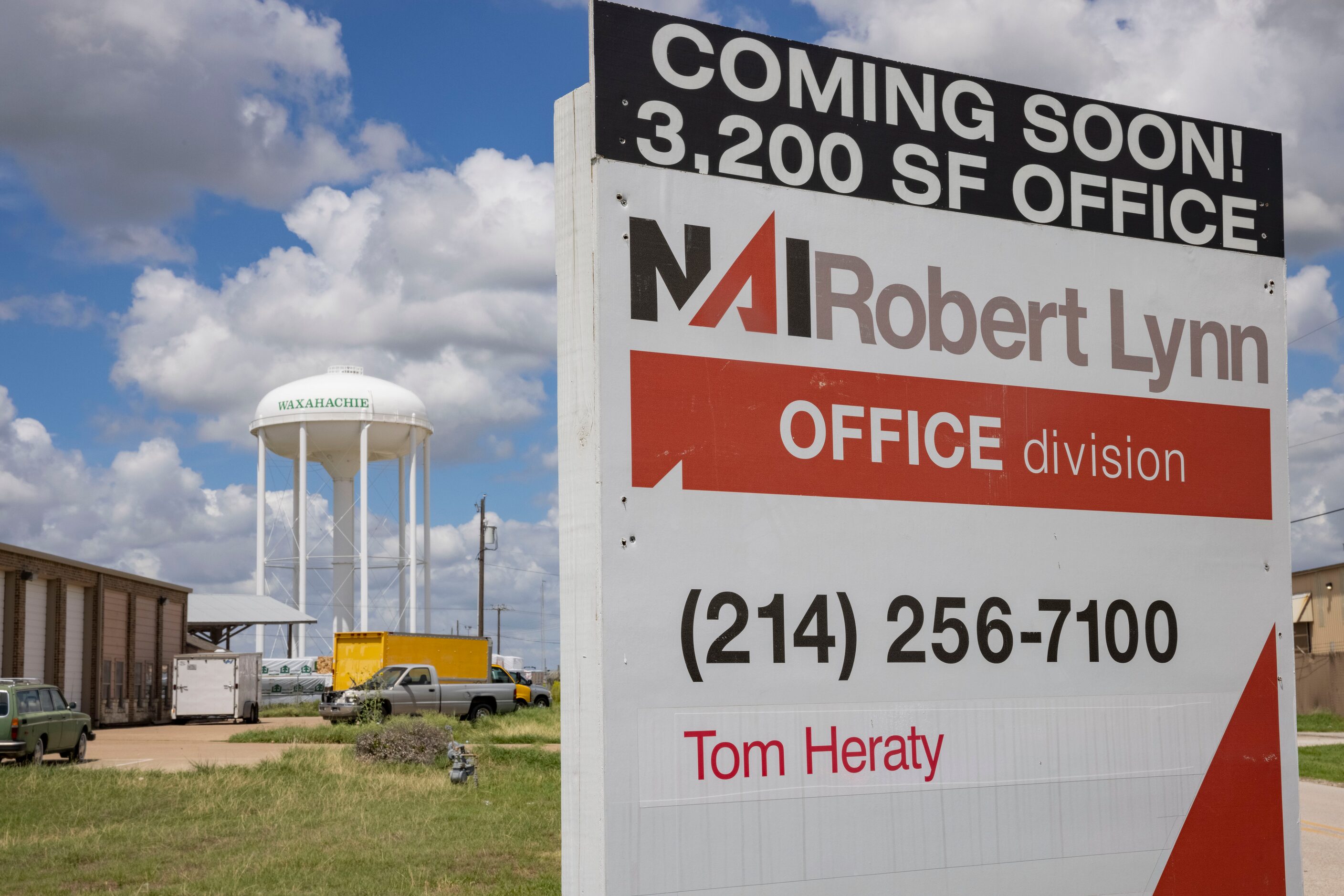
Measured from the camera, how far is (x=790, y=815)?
2.91m

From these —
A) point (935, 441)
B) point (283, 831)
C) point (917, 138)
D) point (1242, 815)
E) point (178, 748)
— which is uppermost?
point (917, 138)

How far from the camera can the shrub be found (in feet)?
63.3

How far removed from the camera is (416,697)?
32375 millimetres

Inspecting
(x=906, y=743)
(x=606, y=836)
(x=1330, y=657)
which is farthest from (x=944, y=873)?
(x=1330, y=657)

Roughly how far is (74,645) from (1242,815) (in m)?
39.3

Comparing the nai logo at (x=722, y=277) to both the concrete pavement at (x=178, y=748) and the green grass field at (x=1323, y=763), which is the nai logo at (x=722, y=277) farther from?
the concrete pavement at (x=178, y=748)

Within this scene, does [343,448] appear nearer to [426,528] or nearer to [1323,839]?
[426,528]

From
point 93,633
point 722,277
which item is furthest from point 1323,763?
point 93,633

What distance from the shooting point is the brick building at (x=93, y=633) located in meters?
32.8

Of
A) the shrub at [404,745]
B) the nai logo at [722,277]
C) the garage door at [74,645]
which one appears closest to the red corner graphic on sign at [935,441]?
the nai logo at [722,277]

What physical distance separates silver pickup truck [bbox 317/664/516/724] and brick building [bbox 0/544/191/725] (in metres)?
8.23

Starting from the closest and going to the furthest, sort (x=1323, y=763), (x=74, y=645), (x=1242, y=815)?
(x=1242, y=815), (x=1323, y=763), (x=74, y=645)

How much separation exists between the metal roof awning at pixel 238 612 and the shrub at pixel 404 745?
3433 centimetres

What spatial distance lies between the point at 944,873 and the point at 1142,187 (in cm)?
196
